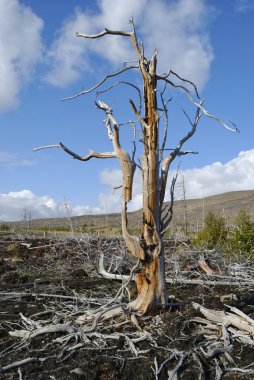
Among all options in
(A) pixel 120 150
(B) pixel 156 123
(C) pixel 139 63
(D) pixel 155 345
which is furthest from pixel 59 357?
(C) pixel 139 63

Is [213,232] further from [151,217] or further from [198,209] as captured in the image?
[198,209]

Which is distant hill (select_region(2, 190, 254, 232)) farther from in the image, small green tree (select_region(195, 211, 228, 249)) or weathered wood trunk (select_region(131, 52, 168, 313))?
weathered wood trunk (select_region(131, 52, 168, 313))

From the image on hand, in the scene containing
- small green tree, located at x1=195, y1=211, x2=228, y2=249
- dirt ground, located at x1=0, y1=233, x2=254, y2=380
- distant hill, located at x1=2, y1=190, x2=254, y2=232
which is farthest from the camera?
distant hill, located at x1=2, y1=190, x2=254, y2=232

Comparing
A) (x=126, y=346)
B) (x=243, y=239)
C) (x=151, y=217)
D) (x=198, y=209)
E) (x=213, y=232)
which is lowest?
(x=126, y=346)

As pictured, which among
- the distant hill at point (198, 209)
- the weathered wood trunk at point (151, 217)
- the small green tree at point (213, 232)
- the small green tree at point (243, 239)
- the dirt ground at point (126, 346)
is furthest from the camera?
the distant hill at point (198, 209)

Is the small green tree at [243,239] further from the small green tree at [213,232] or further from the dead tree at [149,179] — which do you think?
the dead tree at [149,179]

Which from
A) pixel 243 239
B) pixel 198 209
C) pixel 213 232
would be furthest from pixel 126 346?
pixel 198 209

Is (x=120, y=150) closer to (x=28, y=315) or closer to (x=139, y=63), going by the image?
(x=139, y=63)

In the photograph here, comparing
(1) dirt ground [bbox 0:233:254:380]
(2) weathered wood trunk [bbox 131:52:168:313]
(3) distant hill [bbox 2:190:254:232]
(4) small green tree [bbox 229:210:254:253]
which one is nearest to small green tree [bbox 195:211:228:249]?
(4) small green tree [bbox 229:210:254:253]

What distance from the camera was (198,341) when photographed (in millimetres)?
5645

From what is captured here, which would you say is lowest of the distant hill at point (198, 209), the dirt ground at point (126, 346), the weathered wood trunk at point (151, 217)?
the dirt ground at point (126, 346)

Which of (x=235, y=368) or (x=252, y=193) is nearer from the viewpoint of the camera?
(x=235, y=368)

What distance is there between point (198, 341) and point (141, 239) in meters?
1.47

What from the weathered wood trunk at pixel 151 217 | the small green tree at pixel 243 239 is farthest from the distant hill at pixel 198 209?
the weathered wood trunk at pixel 151 217
